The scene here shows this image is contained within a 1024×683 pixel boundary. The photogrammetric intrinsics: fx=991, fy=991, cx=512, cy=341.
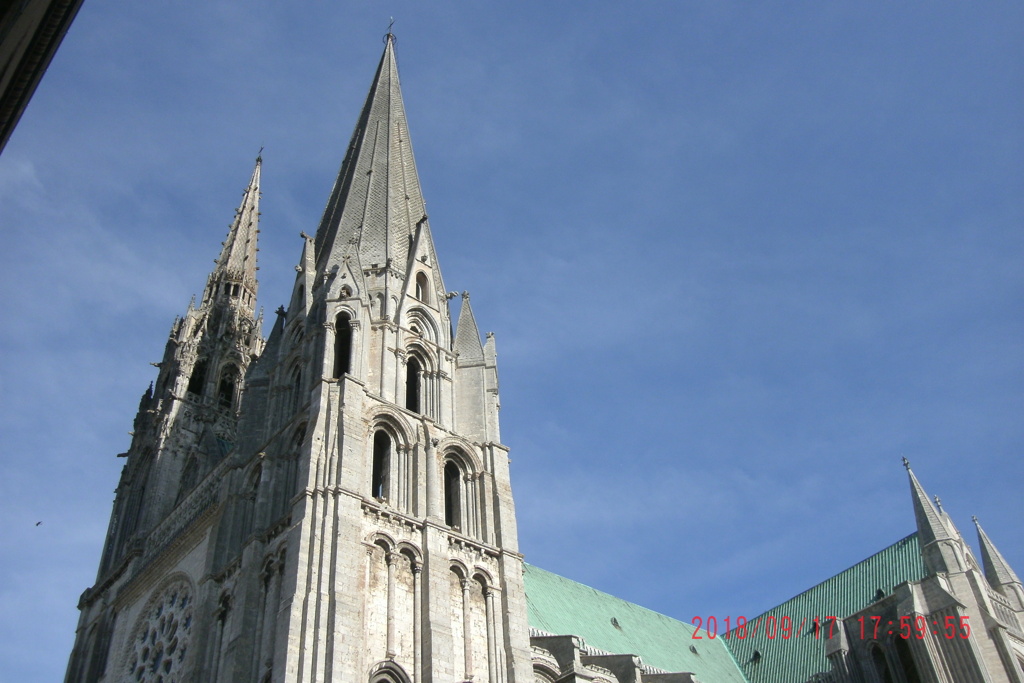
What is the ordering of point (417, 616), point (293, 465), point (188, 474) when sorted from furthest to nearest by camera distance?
point (188, 474) < point (293, 465) < point (417, 616)

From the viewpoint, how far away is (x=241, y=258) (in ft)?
167

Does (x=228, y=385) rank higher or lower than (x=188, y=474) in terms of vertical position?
higher

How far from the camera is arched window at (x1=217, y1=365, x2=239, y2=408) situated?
43531 millimetres

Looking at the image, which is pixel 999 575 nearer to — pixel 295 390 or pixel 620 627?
pixel 620 627

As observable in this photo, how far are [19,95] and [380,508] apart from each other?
57.2ft

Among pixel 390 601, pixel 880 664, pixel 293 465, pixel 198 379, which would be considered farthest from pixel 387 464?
pixel 880 664

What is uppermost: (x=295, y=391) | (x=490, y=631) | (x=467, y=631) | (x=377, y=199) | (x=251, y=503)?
(x=377, y=199)

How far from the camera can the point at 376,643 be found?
23.2 m

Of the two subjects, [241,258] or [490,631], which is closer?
A: [490,631]

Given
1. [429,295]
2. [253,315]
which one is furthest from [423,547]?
[253,315]

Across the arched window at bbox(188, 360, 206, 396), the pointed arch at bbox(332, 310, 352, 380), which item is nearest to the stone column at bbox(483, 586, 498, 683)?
the pointed arch at bbox(332, 310, 352, 380)

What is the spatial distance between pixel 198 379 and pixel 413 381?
51.3ft

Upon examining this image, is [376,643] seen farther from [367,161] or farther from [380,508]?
[367,161]
